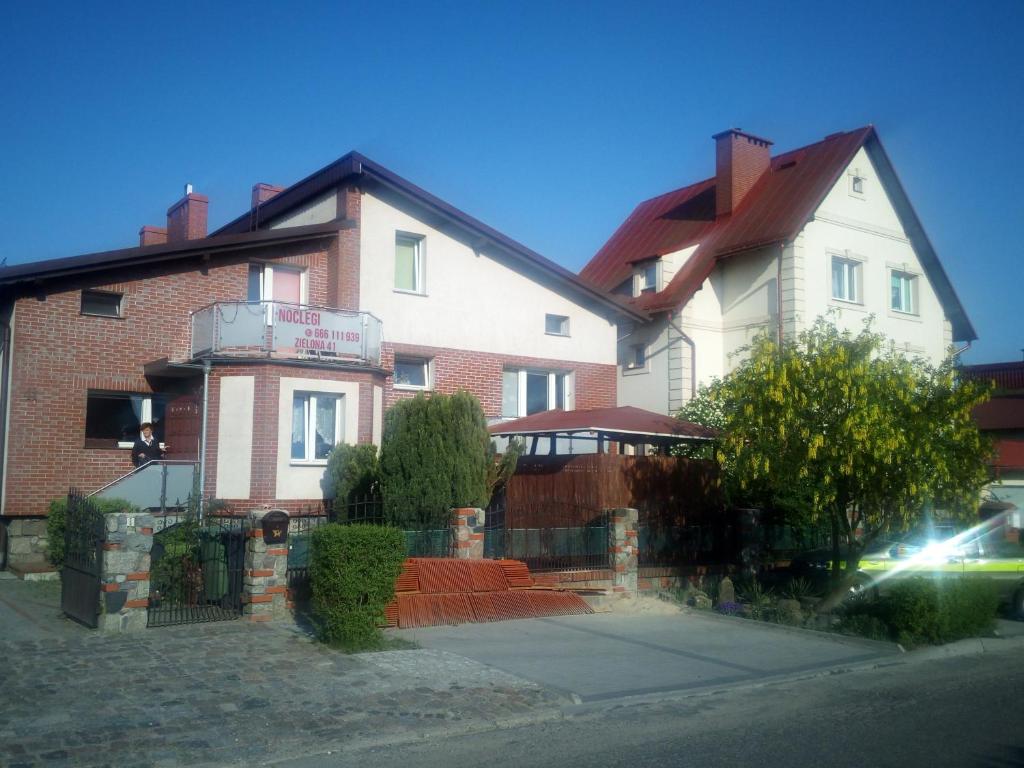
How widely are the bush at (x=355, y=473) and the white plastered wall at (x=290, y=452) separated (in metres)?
0.67

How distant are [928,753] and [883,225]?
22.4 metres

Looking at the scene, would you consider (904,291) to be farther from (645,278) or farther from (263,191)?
(263,191)

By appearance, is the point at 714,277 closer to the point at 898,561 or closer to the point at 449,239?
the point at 449,239

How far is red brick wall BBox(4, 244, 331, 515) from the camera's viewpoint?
1714 centimetres

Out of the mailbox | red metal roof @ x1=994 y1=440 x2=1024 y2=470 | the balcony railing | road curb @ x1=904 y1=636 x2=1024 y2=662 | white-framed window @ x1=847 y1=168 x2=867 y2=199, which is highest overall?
white-framed window @ x1=847 y1=168 x2=867 y2=199

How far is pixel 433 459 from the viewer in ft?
52.0

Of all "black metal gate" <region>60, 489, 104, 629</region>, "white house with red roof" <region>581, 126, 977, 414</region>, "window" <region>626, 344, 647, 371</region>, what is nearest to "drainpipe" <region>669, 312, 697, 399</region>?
"white house with red roof" <region>581, 126, 977, 414</region>

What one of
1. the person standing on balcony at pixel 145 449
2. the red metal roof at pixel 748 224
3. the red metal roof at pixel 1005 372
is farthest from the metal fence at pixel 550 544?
the red metal roof at pixel 1005 372

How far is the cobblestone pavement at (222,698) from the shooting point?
7.22 metres

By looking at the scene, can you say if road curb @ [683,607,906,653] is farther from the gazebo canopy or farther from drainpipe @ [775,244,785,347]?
drainpipe @ [775,244,785,347]

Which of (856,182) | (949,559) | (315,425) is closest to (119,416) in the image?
(315,425)

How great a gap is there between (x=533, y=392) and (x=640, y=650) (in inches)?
489

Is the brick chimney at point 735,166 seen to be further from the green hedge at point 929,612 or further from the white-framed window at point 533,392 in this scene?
the green hedge at point 929,612

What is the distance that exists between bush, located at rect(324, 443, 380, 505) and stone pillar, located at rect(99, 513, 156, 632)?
6.16 meters
